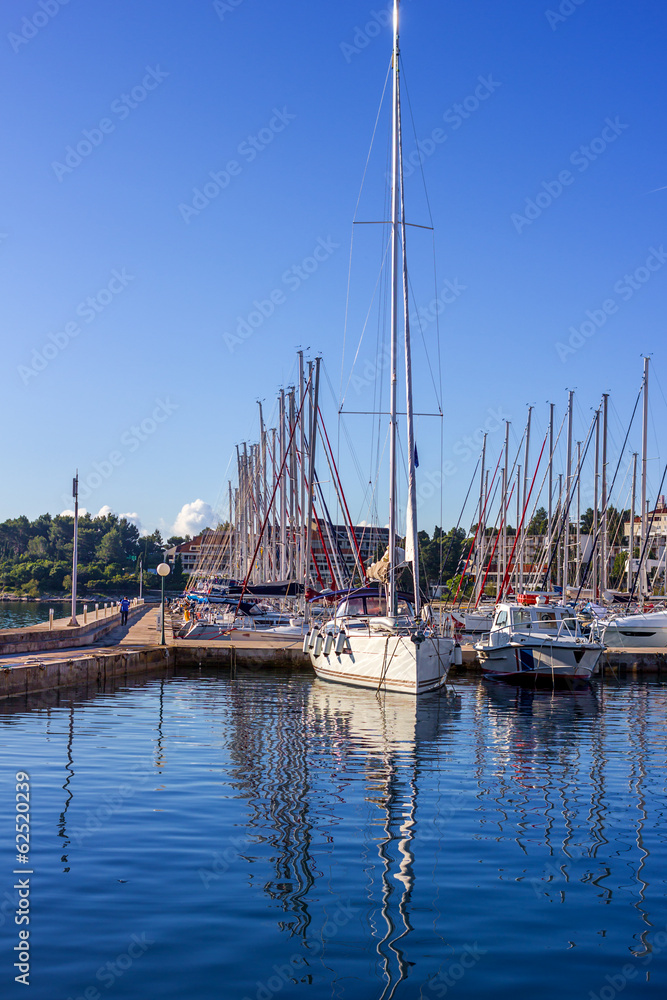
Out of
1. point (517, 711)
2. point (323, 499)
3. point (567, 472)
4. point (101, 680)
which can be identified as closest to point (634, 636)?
point (567, 472)

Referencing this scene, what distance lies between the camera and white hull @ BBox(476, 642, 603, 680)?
1265 inches

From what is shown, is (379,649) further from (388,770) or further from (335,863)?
(335,863)

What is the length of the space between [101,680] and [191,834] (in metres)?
18.4

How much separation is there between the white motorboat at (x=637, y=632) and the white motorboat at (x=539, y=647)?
474 inches

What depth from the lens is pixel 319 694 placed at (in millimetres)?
27812

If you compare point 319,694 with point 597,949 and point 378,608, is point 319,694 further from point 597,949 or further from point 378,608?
point 597,949

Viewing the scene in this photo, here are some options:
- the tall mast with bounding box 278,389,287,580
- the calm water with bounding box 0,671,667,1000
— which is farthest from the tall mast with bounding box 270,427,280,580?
the calm water with bounding box 0,671,667,1000

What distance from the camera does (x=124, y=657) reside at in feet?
100
